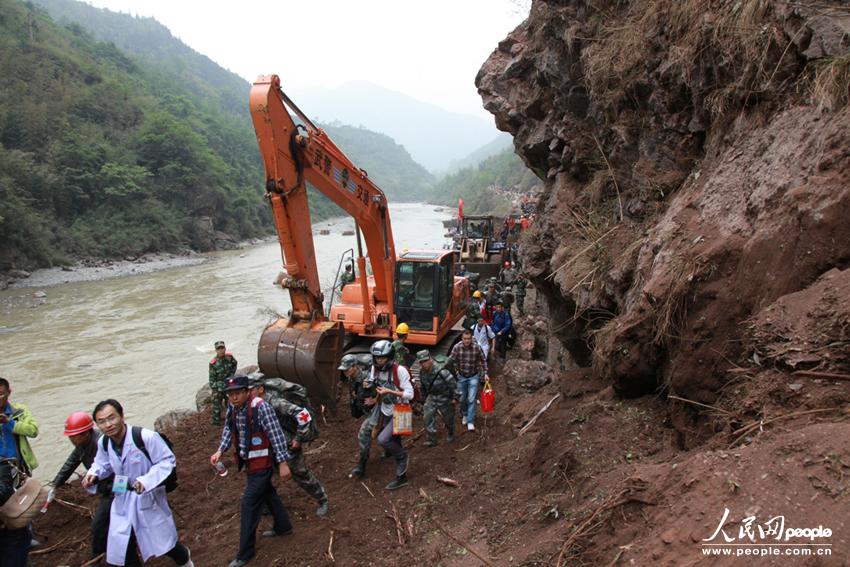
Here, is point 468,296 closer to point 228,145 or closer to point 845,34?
point 845,34

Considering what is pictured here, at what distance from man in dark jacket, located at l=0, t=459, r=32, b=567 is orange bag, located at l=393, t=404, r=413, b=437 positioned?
3.04 meters

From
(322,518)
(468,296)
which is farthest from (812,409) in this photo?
(468,296)

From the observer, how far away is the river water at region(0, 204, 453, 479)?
10539mm

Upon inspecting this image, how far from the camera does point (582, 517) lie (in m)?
3.04

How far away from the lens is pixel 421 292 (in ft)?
29.0

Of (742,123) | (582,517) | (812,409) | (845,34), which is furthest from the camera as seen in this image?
(742,123)

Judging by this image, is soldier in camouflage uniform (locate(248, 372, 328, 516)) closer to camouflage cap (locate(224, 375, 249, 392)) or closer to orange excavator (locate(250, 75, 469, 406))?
camouflage cap (locate(224, 375, 249, 392))

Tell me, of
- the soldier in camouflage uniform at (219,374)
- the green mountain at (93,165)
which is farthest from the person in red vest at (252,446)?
the green mountain at (93,165)

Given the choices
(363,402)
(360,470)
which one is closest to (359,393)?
(363,402)

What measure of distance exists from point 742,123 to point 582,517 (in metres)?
3.58

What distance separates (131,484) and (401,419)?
2497 mm

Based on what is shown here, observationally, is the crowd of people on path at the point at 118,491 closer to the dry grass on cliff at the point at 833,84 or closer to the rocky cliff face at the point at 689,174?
the rocky cliff face at the point at 689,174

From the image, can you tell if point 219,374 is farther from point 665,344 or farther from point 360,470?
point 665,344

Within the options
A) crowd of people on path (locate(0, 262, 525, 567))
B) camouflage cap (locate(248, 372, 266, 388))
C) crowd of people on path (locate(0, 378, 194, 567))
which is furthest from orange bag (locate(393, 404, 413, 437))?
crowd of people on path (locate(0, 378, 194, 567))
